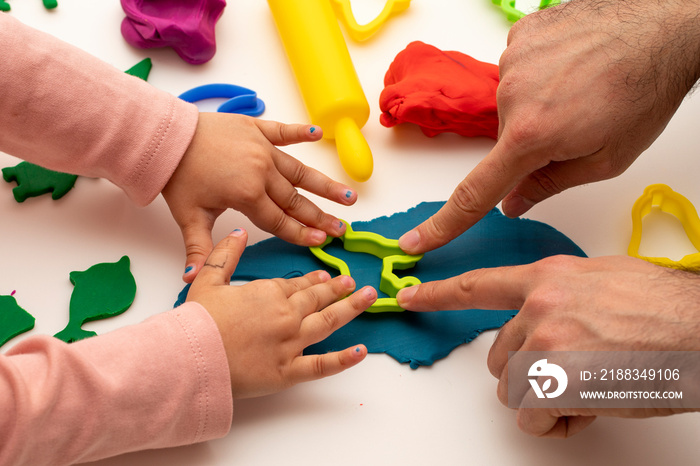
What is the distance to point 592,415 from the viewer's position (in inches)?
28.4

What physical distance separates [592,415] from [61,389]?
0.62 metres

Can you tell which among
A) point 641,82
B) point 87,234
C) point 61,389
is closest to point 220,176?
point 87,234

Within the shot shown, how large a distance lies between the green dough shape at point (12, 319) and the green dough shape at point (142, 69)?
0.46 m

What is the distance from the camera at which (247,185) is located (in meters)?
0.89

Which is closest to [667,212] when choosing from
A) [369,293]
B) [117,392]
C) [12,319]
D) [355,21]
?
[369,293]

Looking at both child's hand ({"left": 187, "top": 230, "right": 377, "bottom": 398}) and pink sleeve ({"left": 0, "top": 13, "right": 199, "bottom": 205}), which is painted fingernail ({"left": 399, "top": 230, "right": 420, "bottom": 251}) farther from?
pink sleeve ({"left": 0, "top": 13, "right": 199, "bottom": 205})

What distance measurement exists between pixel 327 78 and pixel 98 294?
503 millimetres

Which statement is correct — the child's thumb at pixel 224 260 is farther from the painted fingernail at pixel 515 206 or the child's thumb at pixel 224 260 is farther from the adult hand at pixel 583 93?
the painted fingernail at pixel 515 206

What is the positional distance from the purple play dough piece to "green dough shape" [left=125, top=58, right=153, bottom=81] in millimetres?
36

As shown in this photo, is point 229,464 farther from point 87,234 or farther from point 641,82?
point 641,82

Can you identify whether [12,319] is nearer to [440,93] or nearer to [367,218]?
[367,218]

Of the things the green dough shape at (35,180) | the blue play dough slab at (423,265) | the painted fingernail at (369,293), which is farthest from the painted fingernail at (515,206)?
the green dough shape at (35,180)

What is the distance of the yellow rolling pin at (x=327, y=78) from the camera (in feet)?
3.24

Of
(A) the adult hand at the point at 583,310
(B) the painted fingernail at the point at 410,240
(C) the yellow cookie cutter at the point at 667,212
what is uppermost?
(C) the yellow cookie cutter at the point at 667,212
